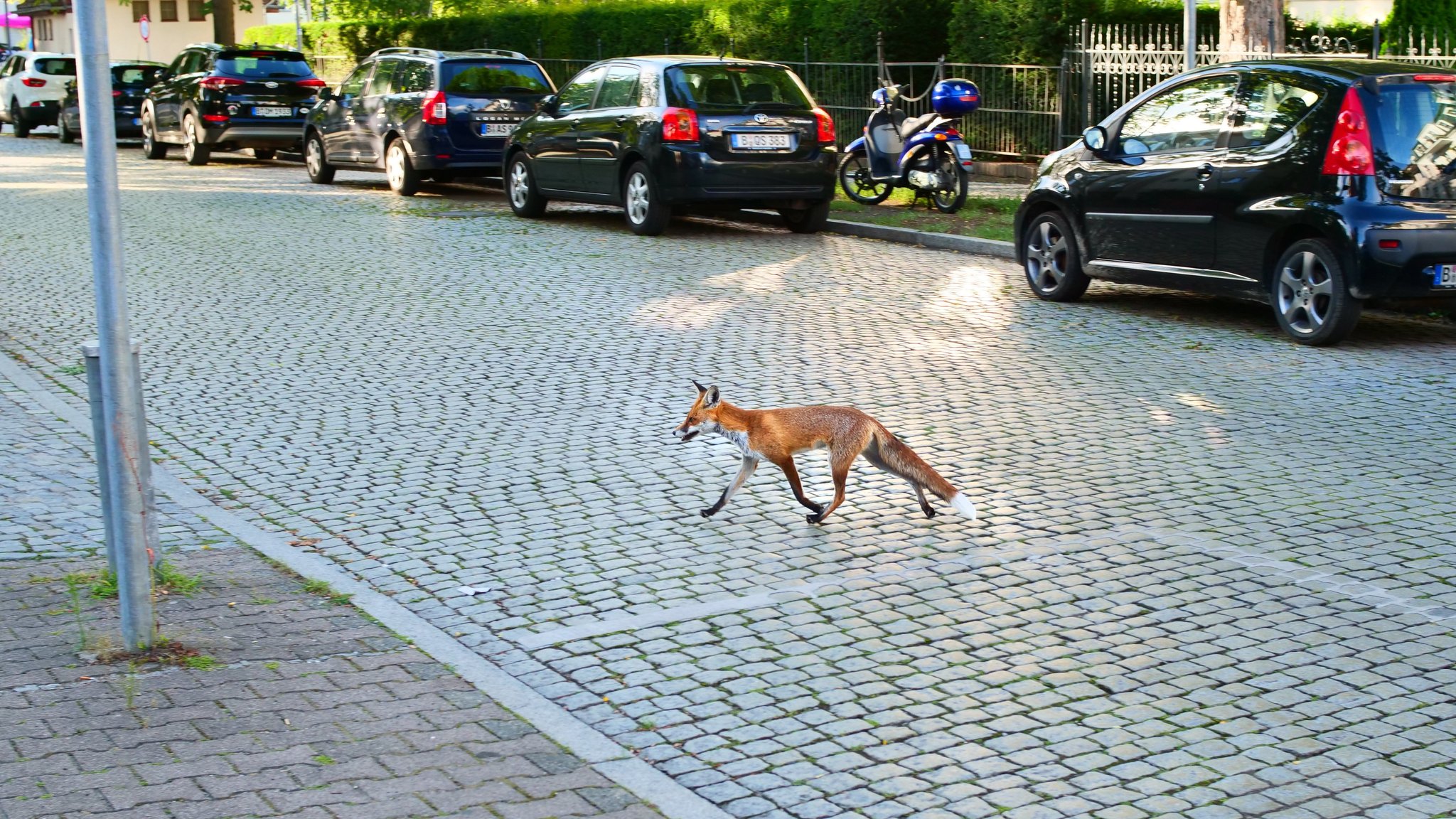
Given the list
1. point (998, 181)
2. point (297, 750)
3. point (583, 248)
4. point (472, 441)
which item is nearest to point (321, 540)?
point (472, 441)

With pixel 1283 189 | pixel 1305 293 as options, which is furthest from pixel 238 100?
pixel 1305 293

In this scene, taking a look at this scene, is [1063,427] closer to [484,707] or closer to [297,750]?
[484,707]

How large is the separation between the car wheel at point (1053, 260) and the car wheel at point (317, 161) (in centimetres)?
1381

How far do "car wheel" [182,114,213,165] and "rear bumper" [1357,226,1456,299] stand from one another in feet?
72.3

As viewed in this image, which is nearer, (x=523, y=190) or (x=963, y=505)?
(x=963, y=505)

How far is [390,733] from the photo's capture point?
463cm

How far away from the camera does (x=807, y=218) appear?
17594 mm

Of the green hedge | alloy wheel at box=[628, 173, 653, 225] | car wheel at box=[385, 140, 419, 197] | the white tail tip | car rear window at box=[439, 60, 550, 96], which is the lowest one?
the white tail tip

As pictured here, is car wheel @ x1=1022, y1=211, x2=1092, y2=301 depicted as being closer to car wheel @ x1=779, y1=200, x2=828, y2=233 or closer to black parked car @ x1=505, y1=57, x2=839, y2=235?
black parked car @ x1=505, y1=57, x2=839, y2=235

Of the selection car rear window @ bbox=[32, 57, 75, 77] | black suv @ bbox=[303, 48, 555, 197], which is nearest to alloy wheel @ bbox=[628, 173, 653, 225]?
black suv @ bbox=[303, 48, 555, 197]

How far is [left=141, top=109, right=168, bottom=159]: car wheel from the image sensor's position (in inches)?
1163

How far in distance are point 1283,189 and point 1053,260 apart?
2.48 metres

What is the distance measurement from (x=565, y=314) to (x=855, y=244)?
538cm

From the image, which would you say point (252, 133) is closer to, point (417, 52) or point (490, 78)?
point (417, 52)
